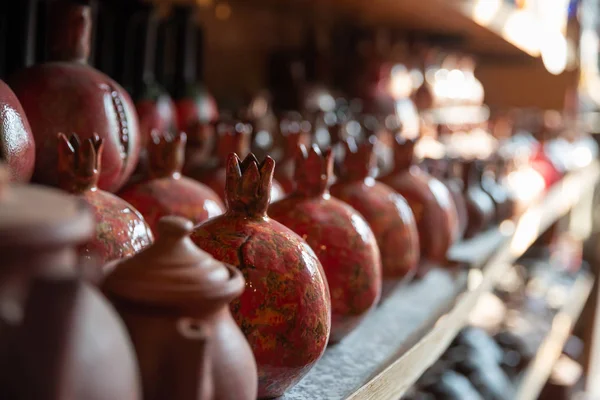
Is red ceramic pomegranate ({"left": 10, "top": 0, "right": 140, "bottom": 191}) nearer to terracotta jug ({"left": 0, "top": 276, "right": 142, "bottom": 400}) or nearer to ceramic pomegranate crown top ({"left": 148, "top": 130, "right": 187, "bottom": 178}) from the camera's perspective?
ceramic pomegranate crown top ({"left": 148, "top": 130, "right": 187, "bottom": 178})

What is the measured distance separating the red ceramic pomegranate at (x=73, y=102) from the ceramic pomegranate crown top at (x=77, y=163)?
11cm

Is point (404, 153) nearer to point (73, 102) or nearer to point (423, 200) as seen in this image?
point (423, 200)

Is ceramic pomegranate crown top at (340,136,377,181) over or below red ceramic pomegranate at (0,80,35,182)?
below

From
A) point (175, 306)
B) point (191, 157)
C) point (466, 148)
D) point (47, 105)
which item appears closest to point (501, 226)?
point (466, 148)

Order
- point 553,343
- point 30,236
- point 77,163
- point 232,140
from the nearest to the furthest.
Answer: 1. point 30,236
2. point 77,163
3. point 232,140
4. point 553,343

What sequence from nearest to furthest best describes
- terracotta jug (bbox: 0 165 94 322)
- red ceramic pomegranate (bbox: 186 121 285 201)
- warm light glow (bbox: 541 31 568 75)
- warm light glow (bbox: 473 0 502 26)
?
1. terracotta jug (bbox: 0 165 94 322)
2. red ceramic pomegranate (bbox: 186 121 285 201)
3. warm light glow (bbox: 473 0 502 26)
4. warm light glow (bbox: 541 31 568 75)

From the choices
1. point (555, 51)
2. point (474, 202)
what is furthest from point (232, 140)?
point (555, 51)

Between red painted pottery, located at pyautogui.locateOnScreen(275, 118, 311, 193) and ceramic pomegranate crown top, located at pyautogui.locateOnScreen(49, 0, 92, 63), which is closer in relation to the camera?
ceramic pomegranate crown top, located at pyautogui.locateOnScreen(49, 0, 92, 63)

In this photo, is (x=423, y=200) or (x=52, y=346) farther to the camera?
(x=423, y=200)

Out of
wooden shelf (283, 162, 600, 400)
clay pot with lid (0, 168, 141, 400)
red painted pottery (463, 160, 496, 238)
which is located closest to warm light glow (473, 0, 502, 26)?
red painted pottery (463, 160, 496, 238)

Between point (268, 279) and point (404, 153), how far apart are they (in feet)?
2.22

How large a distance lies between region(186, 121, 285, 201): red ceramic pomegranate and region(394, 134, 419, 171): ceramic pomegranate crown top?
1.02ft

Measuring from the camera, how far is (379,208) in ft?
3.34

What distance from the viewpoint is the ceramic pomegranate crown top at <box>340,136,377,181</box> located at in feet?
3.35
